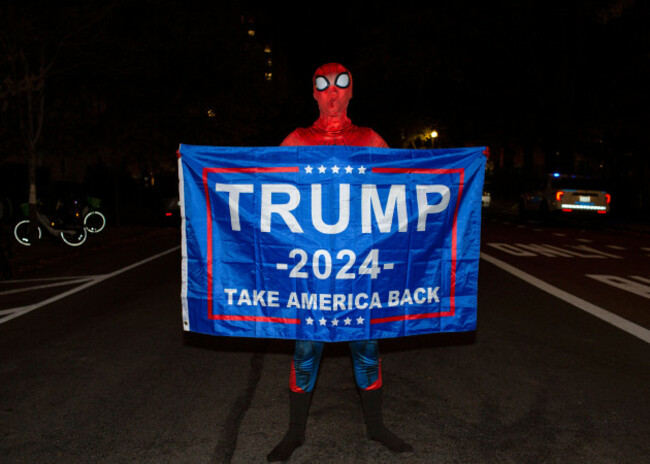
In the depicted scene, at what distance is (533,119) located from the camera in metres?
34.5

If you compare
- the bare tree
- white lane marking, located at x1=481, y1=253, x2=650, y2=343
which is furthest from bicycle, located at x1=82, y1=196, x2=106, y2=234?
white lane marking, located at x1=481, y1=253, x2=650, y2=343

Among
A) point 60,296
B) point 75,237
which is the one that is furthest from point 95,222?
point 60,296

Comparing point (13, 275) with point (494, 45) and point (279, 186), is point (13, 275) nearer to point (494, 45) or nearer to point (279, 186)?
point (279, 186)

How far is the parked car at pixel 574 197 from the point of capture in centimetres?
2367

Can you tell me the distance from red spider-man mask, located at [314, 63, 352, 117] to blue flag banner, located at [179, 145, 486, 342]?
1.27 ft

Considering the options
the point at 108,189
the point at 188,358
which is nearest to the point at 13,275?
the point at 188,358

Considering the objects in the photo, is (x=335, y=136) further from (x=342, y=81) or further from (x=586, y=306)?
(x=586, y=306)

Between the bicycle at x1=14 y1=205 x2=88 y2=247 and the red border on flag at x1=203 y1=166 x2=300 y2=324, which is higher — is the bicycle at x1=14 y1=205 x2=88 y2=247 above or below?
below

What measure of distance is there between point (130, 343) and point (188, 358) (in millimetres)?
878

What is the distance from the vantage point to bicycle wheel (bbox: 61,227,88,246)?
16.7m

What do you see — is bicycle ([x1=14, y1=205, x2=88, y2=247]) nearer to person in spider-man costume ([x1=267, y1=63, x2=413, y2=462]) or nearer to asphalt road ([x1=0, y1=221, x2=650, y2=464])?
asphalt road ([x1=0, y1=221, x2=650, y2=464])

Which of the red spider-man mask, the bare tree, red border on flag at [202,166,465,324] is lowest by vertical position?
red border on flag at [202,166,465,324]

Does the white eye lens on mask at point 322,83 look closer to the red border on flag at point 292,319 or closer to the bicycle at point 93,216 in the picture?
the red border on flag at point 292,319

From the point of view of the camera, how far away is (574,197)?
24.0 meters
